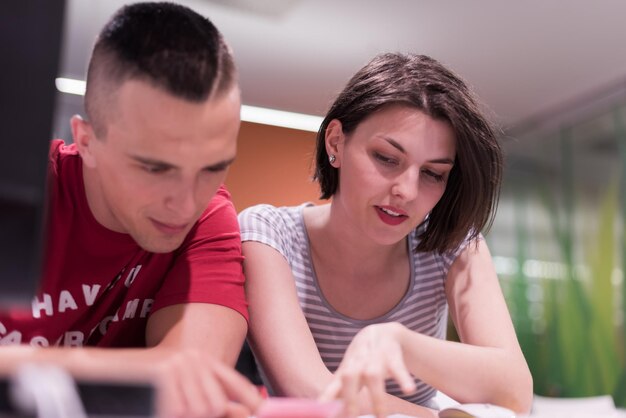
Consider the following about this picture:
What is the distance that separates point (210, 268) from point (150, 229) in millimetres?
159

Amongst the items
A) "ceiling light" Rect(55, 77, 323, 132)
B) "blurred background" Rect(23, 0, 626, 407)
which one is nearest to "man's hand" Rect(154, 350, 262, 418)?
"blurred background" Rect(23, 0, 626, 407)

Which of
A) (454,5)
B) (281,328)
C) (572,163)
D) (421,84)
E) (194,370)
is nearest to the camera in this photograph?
(194,370)

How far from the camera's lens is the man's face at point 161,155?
2.40 ft

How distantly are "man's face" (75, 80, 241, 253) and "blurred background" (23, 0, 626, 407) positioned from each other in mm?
1333

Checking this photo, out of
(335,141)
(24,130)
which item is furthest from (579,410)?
(24,130)

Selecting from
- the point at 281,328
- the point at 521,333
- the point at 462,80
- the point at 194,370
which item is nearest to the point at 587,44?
the point at 521,333

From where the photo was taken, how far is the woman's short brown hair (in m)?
1.12

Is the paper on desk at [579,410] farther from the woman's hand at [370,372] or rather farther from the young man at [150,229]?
the young man at [150,229]

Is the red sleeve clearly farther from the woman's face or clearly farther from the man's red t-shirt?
the woman's face

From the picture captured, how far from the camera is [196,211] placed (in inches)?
31.4

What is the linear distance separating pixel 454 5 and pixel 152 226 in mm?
2518

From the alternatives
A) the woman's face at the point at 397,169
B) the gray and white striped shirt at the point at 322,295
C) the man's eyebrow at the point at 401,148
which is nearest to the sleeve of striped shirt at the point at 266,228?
the gray and white striped shirt at the point at 322,295

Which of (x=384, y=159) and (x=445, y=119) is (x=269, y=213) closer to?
(x=384, y=159)

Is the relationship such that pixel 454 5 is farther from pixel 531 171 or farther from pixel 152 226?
pixel 152 226
